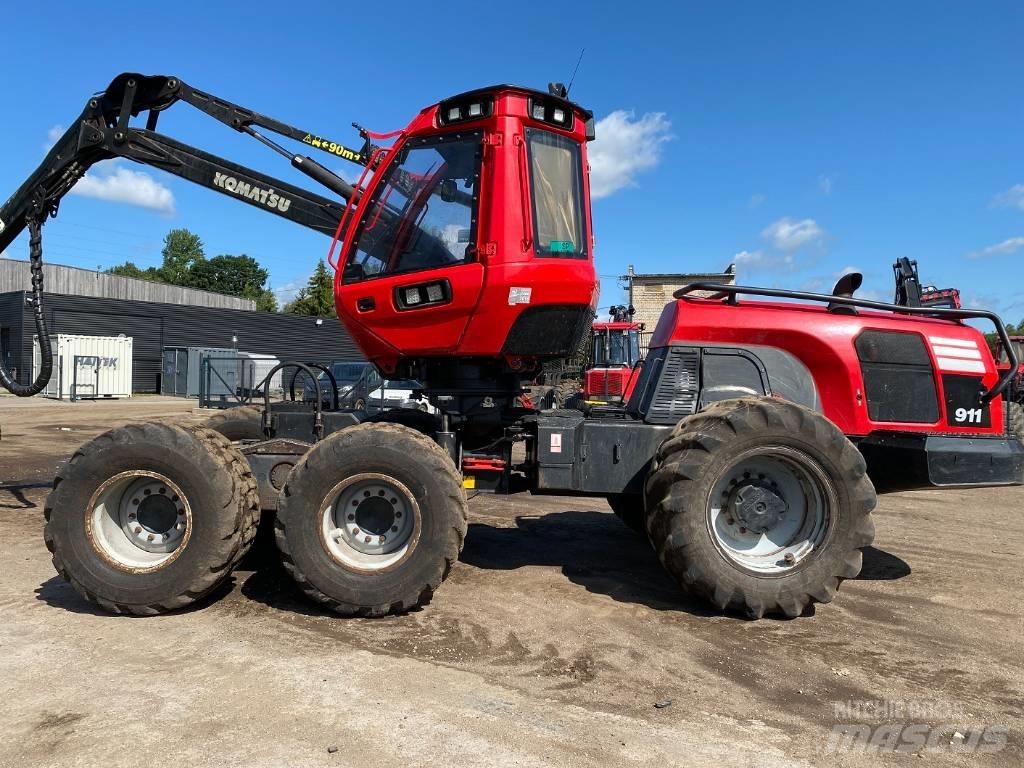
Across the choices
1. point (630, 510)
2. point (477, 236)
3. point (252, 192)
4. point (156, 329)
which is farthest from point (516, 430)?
point (156, 329)

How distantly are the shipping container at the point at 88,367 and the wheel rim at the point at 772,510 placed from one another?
93.1 ft

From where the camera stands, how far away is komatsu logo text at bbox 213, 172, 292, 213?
627 centimetres

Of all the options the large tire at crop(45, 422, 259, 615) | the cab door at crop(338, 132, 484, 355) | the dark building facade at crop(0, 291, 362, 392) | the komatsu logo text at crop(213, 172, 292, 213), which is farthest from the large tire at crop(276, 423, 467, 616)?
the dark building facade at crop(0, 291, 362, 392)

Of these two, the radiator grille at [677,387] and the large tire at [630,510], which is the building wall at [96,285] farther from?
the radiator grille at [677,387]

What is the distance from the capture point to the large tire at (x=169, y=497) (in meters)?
4.41

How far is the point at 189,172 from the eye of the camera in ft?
21.1

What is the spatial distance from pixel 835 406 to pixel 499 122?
3175 millimetres

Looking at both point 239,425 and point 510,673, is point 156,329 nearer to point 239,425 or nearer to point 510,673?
point 239,425

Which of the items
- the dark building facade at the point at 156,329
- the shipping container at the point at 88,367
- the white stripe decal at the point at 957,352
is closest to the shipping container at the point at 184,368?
the dark building facade at the point at 156,329

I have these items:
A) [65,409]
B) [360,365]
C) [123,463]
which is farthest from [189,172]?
[65,409]

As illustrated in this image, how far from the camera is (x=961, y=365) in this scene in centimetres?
538

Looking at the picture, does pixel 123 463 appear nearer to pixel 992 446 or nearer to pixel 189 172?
pixel 189 172

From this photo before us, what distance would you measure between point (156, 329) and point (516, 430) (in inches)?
1395

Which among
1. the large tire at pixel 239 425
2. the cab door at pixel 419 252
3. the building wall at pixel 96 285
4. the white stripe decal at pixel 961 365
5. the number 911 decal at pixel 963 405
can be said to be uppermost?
the building wall at pixel 96 285
